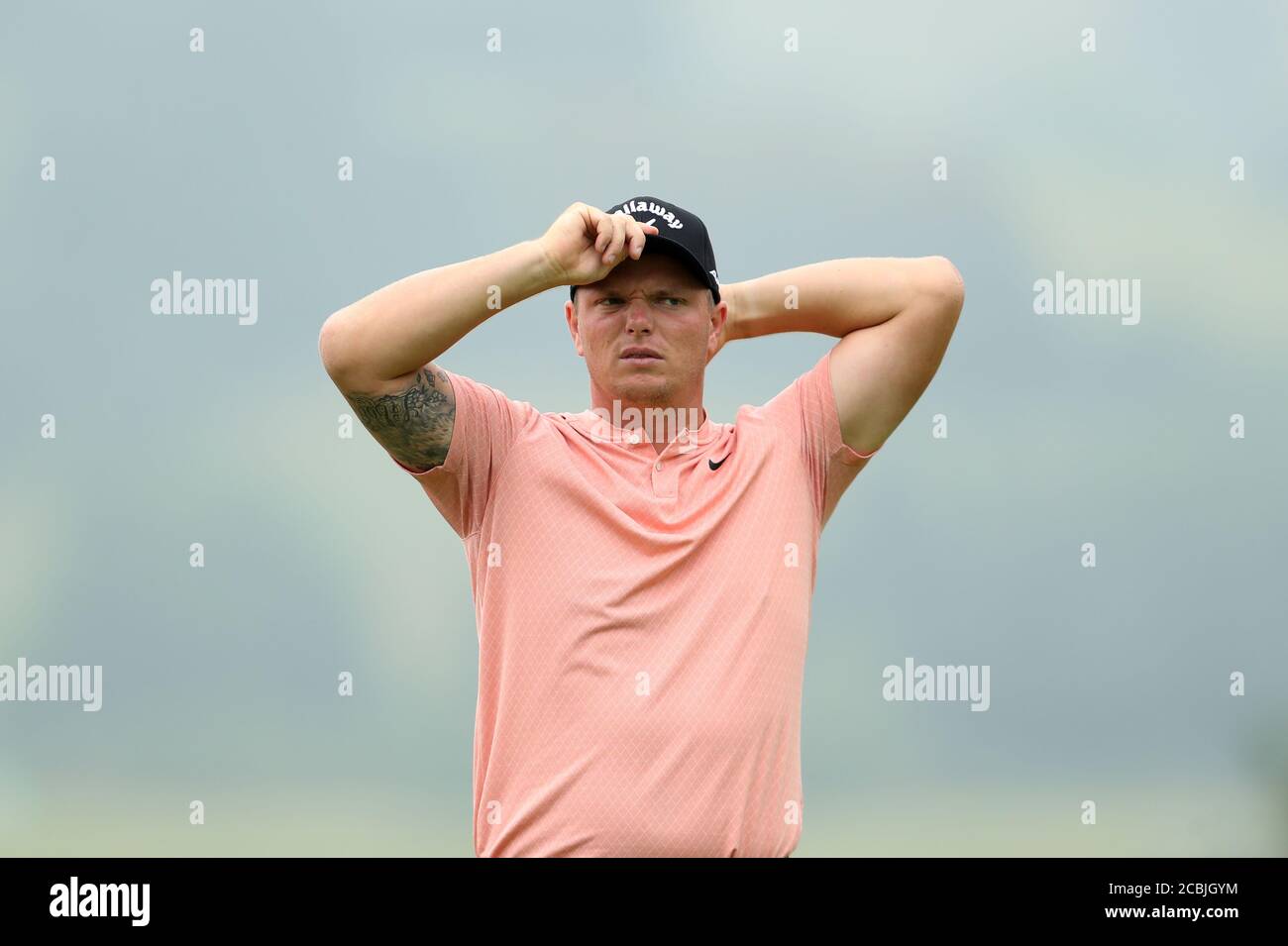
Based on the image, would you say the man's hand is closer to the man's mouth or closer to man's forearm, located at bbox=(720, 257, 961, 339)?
the man's mouth

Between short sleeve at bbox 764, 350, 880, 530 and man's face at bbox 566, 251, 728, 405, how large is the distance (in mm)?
315

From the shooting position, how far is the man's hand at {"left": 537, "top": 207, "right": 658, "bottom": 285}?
354 cm

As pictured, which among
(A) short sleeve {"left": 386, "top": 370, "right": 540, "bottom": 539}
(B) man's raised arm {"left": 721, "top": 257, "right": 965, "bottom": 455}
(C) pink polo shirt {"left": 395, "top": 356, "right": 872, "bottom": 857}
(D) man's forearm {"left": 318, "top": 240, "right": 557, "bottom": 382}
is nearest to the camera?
(C) pink polo shirt {"left": 395, "top": 356, "right": 872, "bottom": 857}

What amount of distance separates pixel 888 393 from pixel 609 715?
1272 millimetres

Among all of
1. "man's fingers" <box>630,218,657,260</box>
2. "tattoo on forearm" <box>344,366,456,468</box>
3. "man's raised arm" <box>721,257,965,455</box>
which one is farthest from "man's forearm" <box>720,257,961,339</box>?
"tattoo on forearm" <box>344,366,456,468</box>

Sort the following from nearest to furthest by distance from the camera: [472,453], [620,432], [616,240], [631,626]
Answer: [631,626], [616,240], [472,453], [620,432]

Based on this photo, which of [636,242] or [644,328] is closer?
[636,242]

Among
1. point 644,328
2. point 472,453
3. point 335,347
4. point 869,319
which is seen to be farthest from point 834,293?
point 335,347

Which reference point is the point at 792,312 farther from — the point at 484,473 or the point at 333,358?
the point at 333,358

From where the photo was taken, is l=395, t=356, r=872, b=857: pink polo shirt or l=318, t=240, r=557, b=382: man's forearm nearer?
l=395, t=356, r=872, b=857: pink polo shirt

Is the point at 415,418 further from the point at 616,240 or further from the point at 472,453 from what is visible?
the point at 616,240

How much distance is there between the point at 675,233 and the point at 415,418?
85 cm

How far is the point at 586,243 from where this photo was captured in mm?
3594

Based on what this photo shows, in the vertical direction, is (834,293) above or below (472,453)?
above
